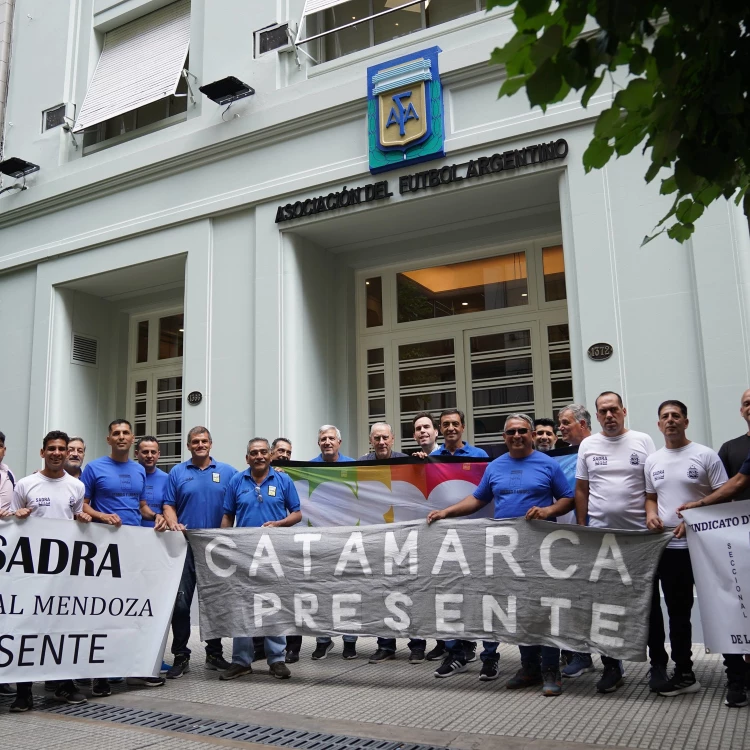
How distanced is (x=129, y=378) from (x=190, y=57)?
609 cm

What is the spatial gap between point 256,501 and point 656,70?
5.01 meters

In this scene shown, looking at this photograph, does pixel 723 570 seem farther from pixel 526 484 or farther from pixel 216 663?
pixel 216 663

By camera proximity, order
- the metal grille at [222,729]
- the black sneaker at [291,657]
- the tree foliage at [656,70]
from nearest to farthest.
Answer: the tree foliage at [656,70] < the metal grille at [222,729] < the black sneaker at [291,657]

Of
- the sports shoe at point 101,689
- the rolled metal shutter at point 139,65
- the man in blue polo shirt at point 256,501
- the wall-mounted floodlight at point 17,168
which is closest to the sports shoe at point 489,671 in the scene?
the man in blue polo shirt at point 256,501

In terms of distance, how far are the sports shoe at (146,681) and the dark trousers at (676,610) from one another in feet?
12.6

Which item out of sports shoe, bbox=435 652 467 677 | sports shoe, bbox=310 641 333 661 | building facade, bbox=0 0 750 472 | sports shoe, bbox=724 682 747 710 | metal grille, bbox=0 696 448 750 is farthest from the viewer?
building facade, bbox=0 0 750 472

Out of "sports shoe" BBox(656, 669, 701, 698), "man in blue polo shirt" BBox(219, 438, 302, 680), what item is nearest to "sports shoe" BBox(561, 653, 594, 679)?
"sports shoe" BBox(656, 669, 701, 698)

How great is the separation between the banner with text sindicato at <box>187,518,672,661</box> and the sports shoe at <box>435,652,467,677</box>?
0.37 metres

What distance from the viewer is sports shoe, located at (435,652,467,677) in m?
6.29

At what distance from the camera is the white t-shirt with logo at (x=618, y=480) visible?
5.80 m

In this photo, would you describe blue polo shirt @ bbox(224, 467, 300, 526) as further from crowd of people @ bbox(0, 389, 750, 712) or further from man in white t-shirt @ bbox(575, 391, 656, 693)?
man in white t-shirt @ bbox(575, 391, 656, 693)

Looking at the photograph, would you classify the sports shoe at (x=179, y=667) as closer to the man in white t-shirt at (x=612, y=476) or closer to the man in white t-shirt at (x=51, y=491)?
the man in white t-shirt at (x=51, y=491)

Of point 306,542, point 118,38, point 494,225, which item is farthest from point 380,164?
point 118,38

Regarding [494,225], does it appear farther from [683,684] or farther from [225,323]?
[683,684]
